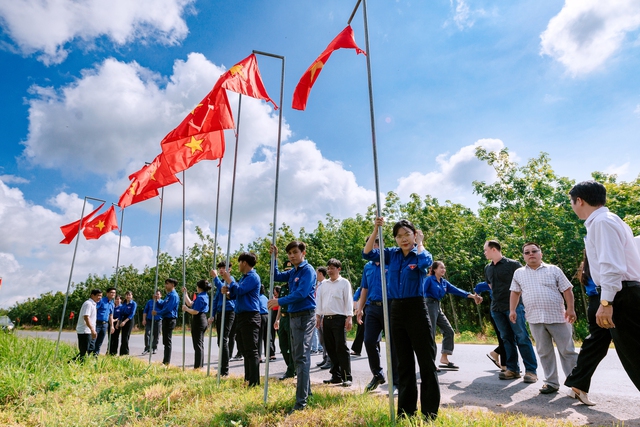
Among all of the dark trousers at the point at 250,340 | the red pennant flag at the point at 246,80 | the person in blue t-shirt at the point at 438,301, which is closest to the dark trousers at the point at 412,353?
the dark trousers at the point at 250,340

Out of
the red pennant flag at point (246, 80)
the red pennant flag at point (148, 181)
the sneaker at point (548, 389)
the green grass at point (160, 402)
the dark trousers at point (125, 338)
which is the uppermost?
the red pennant flag at point (246, 80)

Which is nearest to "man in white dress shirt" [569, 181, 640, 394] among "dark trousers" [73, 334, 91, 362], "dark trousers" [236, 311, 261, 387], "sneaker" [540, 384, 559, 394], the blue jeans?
"sneaker" [540, 384, 559, 394]

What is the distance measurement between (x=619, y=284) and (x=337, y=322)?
4458 millimetres

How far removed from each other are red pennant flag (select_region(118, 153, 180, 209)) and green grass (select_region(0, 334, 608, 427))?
404cm

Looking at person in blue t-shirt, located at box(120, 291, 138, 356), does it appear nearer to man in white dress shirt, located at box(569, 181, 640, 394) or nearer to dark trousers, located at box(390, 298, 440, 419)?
dark trousers, located at box(390, 298, 440, 419)

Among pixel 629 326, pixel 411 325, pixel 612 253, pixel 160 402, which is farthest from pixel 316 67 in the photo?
pixel 160 402

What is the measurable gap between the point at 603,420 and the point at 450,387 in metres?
2.30

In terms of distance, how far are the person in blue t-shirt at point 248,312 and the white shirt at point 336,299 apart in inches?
50.6

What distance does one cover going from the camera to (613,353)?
335 inches

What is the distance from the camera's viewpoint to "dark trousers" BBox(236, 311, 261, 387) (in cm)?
628

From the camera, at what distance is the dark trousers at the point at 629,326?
3178 millimetres

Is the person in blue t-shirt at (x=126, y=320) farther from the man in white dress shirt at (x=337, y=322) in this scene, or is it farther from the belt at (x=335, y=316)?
the belt at (x=335, y=316)

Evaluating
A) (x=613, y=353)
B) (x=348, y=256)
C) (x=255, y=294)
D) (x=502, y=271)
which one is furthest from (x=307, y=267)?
(x=348, y=256)

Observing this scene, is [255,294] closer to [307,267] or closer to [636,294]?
[307,267]
